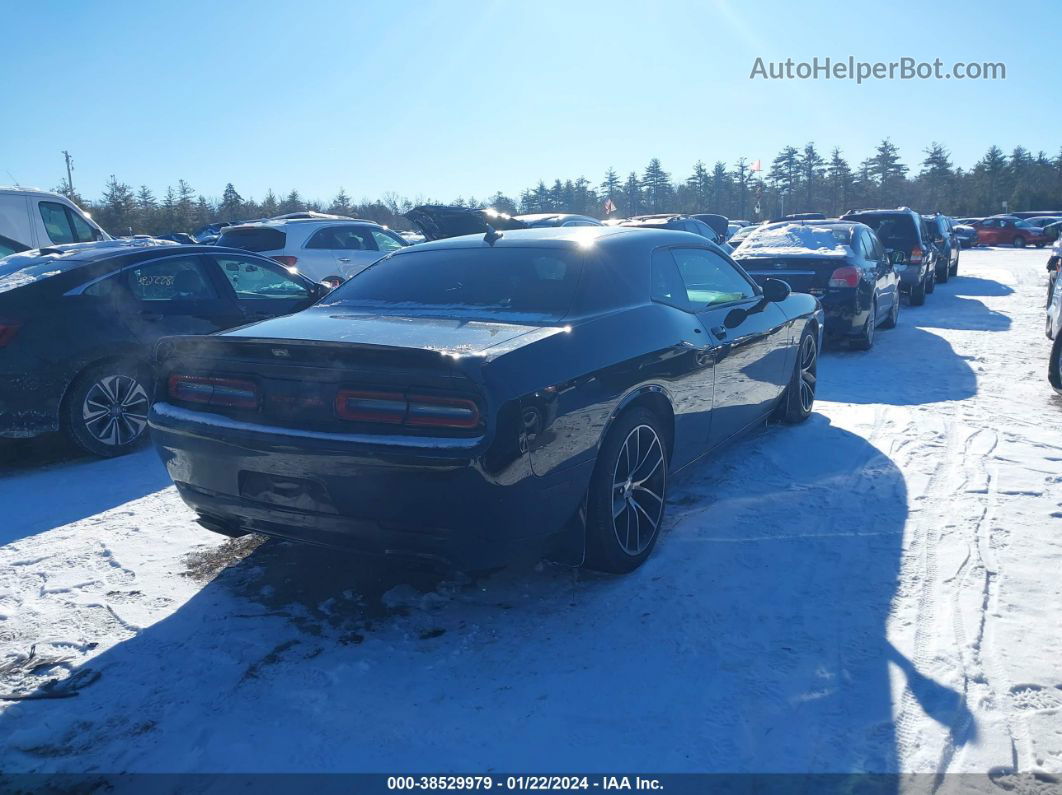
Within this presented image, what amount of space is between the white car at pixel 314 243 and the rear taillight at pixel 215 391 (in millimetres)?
7833

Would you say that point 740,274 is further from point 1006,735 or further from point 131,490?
point 131,490

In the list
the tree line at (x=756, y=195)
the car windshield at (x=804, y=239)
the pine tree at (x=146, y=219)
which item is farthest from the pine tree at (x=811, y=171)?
the car windshield at (x=804, y=239)

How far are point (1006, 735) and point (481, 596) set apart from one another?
1.95 metres

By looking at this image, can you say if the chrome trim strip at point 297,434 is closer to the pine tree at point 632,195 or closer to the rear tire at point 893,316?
the rear tire at point 893,316

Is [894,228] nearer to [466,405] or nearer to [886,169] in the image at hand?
[466,405]

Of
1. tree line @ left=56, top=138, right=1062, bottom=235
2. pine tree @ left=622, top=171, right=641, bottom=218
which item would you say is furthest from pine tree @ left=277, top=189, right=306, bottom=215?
pine tree @ left=622, top=171, right=641, bottom=218

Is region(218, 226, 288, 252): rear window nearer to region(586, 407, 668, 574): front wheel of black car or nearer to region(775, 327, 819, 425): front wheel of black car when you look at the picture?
region(775, 327, 819, 425): front wheel of black car

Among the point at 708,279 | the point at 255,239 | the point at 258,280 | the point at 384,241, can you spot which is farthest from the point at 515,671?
the point at 384,241

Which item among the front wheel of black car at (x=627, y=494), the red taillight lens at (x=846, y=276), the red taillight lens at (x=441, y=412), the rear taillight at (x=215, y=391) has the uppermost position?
the rear taillight at (x=215, y=391)

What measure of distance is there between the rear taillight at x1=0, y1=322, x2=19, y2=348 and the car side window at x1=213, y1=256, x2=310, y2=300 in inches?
65.8

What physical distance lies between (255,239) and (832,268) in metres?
7.42

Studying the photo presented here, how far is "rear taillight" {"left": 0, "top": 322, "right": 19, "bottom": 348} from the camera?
505cm

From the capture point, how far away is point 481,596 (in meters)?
3.48

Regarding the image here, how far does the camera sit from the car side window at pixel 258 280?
650 centimetres
